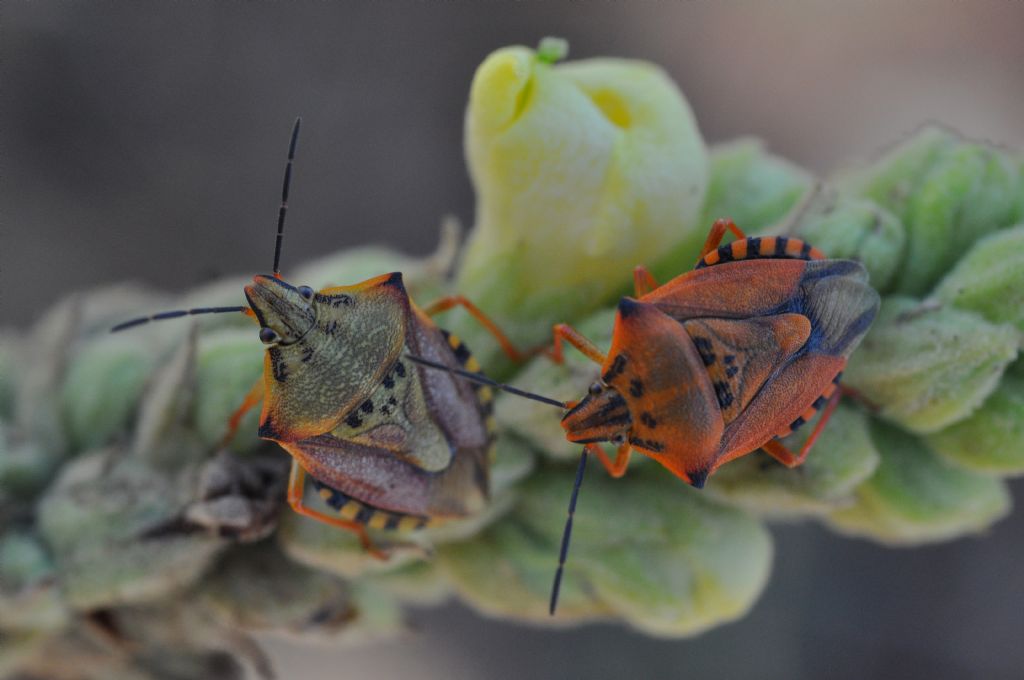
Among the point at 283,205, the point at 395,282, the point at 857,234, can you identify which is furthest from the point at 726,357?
the point at 283,205

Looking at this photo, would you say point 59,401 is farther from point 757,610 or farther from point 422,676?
point 757,610

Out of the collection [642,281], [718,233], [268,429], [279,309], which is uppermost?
[718,233]

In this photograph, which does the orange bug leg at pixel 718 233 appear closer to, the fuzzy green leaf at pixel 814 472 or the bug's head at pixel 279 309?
the fuzzy green leaf at pixel 814 472

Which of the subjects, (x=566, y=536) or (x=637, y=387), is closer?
(x=637, y=387)

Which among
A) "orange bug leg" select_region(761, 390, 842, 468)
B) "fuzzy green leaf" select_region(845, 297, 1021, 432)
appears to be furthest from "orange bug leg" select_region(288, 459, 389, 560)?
"fuzzy green leaf" select_region(845, 297, 1021, 432)

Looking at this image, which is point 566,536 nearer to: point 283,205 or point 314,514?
point 314,514

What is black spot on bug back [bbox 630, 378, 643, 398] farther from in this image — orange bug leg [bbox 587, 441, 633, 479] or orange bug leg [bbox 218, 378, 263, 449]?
orange bug leg [bbox 218, 378, 263, 449]
